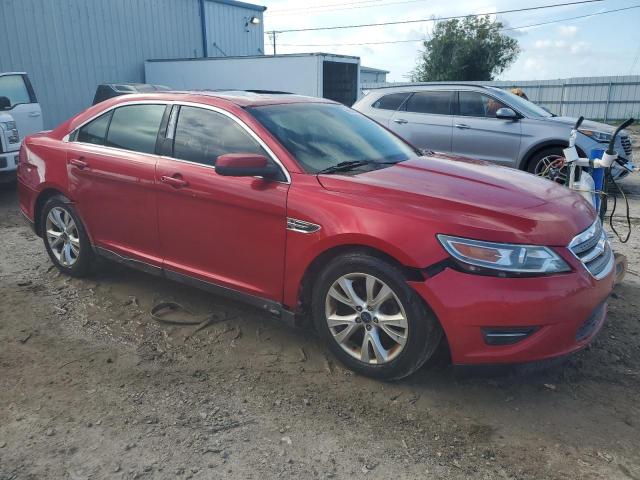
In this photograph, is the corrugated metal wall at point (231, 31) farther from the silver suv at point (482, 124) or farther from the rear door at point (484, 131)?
the rear door at point (484, 131)

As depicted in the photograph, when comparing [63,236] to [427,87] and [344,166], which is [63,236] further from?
[427,87]

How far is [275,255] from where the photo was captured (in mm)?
3311

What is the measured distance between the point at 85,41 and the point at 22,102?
30.2 feet

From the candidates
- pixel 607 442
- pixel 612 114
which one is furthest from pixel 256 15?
pixel 607 442

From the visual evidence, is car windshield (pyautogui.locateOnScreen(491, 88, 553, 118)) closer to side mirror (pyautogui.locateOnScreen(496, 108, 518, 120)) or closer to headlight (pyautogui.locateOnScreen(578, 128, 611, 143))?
side mirror (pyautogui.locateOnScreen(496, 108, 518, 120))

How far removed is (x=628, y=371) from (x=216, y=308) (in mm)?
2823

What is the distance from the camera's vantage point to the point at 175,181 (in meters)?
3.69

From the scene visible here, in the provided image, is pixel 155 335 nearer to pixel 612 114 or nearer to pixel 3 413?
pixel 3 413

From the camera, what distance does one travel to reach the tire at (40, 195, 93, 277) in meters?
4.53

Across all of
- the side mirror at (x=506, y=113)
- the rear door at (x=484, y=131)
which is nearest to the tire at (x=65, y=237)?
the rear door at (x=484, y=131)

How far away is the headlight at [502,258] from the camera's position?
2.69 metres

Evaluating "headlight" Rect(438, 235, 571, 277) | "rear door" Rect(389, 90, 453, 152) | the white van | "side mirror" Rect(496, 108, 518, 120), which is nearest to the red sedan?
"headlight" Rect(438, 235, 571, 277)

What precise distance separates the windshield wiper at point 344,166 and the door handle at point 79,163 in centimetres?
213

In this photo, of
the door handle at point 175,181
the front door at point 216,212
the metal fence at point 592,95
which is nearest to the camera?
the front door at point 216,212
